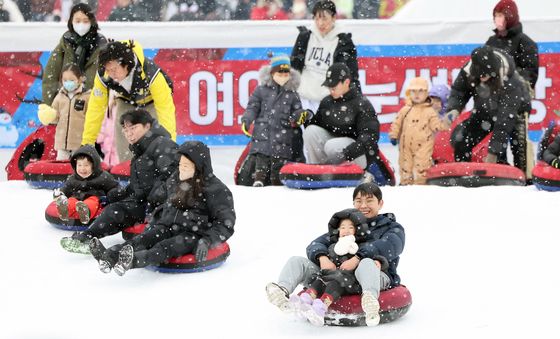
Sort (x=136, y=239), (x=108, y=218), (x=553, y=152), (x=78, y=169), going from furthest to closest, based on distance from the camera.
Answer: (x=553, y=152) → (x=78, y=169) → (x=108, y=218) → (x=136, y=239)

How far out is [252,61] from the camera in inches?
445

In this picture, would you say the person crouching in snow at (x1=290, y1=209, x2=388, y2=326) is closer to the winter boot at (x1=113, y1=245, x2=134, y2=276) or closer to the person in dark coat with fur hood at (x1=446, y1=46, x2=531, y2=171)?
the winter boot at (x1=113, y1=245, x2=134, y2=276)

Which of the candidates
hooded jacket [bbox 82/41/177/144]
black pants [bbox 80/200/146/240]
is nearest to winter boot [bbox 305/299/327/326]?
black pants [bbox 80/200/146/240]

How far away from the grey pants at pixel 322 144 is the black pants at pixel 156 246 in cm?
308

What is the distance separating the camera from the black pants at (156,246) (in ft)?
20.8

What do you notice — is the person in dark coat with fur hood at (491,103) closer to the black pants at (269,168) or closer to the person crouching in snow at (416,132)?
the person crouching in snow at (416,132)

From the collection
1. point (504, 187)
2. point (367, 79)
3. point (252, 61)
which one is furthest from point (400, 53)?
point (504, 187)

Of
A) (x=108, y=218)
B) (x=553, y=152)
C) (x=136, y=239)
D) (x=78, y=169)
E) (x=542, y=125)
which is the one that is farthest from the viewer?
(x=542, y=125)

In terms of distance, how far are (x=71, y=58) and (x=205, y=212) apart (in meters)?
3.83

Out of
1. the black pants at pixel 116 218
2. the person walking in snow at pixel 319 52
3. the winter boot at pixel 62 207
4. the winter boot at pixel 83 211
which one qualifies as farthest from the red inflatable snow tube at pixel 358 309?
the person walking in snow at pixel 319 52

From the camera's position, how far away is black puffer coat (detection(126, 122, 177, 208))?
746 centimetres

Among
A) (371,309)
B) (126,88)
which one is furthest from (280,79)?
(371,309)

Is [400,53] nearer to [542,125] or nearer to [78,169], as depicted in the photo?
[542,125]

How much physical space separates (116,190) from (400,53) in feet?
15.1
